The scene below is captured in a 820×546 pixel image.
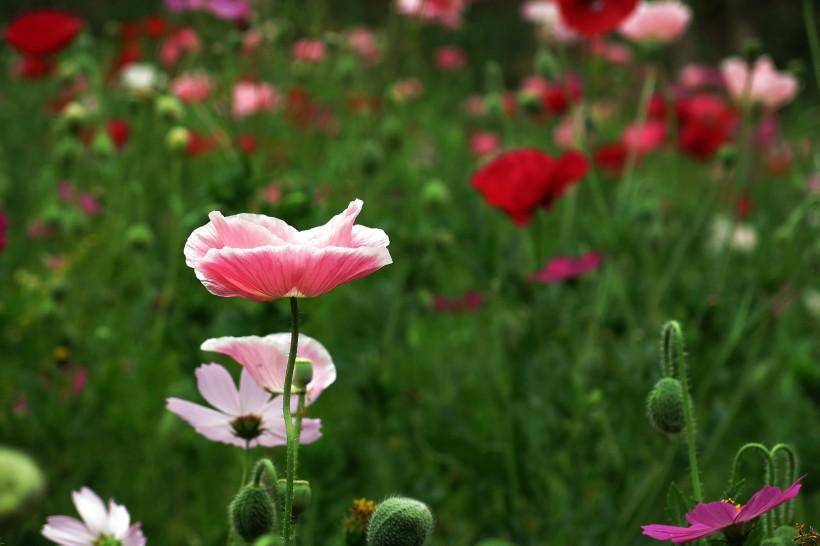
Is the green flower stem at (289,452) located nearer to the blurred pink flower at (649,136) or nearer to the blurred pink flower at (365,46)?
the blurred pink flower at (649,136)

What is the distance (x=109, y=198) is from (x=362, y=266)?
1.66m

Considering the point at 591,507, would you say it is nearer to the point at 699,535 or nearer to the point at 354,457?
the point at 354,457

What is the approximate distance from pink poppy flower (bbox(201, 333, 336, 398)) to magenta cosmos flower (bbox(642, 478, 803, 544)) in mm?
221

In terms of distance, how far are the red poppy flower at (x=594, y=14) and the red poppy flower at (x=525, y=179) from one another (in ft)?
0.90

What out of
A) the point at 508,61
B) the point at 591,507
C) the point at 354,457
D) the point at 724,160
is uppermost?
the point at 508,61

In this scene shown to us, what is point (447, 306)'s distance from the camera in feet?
5.99

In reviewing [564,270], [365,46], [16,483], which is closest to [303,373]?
[16,483]

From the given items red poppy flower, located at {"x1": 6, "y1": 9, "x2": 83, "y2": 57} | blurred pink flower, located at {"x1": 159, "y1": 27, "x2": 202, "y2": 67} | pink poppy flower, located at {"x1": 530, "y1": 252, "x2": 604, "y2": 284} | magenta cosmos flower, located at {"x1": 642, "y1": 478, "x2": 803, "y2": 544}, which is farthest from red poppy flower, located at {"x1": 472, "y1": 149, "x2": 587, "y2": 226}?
blurred pink flower, located at {"x1": 159, "y1": 27, "x2": 202, "y2": 67}

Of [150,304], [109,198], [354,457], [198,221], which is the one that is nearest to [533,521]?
[354,457]

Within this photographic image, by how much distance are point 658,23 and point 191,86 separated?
1.06 metres

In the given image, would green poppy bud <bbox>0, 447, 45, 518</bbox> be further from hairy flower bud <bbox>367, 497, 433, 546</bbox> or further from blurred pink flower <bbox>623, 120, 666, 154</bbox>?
blurred pink flower <bbox>623, 120, 666, 154</bbox>

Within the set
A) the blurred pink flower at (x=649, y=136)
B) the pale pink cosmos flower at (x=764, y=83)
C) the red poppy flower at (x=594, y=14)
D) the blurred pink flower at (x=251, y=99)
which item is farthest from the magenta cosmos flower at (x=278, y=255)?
the blurred pink flower at (x=649, y=136)

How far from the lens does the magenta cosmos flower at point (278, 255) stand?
0.53m

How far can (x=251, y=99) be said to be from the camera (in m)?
2.34
